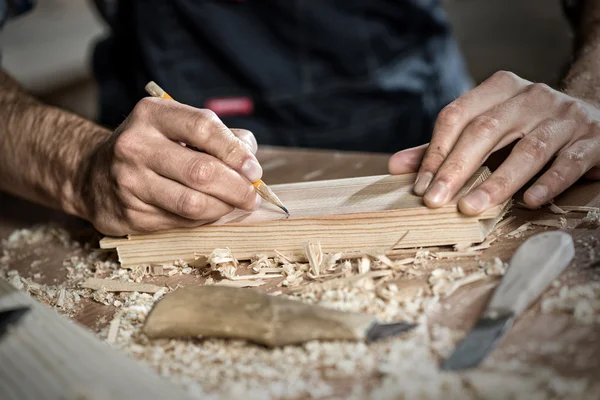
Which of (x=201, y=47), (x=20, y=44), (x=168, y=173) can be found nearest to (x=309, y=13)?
(x=201, y=47)

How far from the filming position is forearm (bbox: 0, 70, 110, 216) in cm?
176

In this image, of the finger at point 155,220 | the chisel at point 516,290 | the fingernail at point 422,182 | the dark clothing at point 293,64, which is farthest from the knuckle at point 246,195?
the dark clothing at point 293,64

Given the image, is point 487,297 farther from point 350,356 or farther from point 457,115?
point 457,115

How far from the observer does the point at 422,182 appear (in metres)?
1.38

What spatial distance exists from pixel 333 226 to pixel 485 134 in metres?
0.39

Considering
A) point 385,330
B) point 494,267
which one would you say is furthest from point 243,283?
point 494,267

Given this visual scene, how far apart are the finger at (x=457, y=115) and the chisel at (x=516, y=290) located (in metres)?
0.30

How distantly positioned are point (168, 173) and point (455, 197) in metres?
0.62

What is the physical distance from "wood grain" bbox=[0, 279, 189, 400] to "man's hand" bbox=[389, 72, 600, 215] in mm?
668

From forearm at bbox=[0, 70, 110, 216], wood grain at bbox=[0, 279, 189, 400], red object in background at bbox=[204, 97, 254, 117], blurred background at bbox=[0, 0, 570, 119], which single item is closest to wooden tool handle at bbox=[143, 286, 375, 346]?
wood grain at bbox=[0, 279, 189, 400]

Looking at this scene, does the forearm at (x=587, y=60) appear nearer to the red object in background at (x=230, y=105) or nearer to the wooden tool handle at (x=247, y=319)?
the wooden tool handle at (x=247, y=319)

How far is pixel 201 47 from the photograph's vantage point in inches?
94.7

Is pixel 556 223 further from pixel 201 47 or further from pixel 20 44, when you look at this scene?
pixel 20 44

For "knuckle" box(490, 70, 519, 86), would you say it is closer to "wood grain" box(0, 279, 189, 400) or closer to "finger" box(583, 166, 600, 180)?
"finger" box(583, 166, 600, 180)
